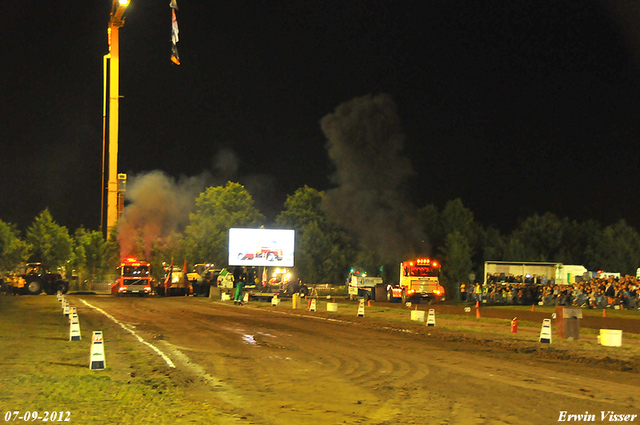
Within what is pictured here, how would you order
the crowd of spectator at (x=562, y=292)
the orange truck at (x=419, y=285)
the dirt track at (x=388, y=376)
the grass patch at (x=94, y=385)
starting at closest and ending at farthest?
1. the grass patch at (x=94, y=385)
2. the dirt track at (x=388, y=376)
3. the crowd of spectator at (x=562, y=292)
4. the orange truck at (x=419, y=285)

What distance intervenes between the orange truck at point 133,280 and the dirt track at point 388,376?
97.3ft

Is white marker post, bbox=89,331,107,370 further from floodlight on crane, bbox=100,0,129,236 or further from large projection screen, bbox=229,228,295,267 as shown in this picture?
floodlight on crane, bbox=100,0,129,236

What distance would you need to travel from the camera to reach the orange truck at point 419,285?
148 ft

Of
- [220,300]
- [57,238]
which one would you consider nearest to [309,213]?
[220,300]

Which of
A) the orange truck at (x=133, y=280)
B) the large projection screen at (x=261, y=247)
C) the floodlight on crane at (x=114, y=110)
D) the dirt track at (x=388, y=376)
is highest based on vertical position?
the floodlight on crane at (x=114, y=110)

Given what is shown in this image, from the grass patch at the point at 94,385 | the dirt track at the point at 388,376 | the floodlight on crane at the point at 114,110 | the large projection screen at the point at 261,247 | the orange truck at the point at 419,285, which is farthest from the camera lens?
the floodlight on crane at the point at 114,110

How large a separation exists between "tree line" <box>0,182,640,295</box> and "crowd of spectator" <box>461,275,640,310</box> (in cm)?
1931

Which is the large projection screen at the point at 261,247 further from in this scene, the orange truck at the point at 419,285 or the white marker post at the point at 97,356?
the white marker post at the point at 97,356

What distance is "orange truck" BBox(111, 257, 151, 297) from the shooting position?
161 ft

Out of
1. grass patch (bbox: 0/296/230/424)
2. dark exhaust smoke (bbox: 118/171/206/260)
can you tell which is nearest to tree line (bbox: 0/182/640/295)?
dark exhaust smoke (bbox: 118/171/206/260)

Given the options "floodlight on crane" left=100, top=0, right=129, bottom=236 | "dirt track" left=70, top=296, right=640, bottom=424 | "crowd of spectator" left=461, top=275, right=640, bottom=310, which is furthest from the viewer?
"floodlight on crane" left=100, top=0, right=129, bottom=236

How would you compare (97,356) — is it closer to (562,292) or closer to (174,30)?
(562,292)

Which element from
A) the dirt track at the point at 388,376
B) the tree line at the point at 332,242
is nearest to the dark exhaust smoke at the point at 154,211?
the tree line at the point at 332,242

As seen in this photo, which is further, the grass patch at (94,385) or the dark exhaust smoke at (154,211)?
the dark exhaust smoke at (154,211)
